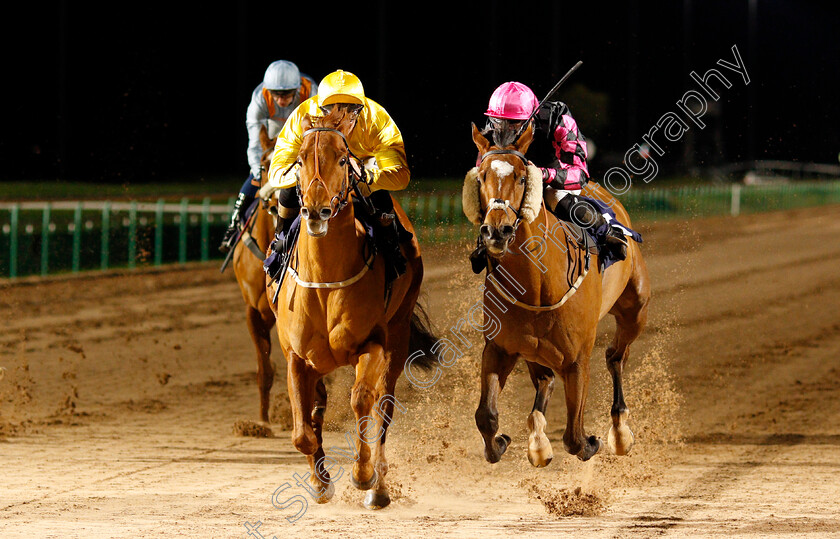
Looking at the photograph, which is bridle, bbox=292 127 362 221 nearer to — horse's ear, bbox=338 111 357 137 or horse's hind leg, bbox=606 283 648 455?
horse's ear, bbox=338 111 357 137

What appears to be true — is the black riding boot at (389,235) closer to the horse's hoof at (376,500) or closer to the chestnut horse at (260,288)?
the horse's hoof at (376,500)

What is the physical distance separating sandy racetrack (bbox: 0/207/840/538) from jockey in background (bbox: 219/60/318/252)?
1.71 meters

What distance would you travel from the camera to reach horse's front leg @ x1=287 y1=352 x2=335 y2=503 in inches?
194

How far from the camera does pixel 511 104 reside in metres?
5.27

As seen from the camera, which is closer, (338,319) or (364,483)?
(338,319)

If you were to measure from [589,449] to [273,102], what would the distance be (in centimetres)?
370

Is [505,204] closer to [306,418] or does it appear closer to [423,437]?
[306,418]

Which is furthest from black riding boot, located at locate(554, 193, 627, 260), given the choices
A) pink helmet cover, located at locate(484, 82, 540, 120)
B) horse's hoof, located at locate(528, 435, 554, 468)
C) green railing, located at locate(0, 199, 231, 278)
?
green railing, located at locate(0, 199, 231, 278)

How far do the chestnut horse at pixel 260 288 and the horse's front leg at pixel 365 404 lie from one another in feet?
8.69

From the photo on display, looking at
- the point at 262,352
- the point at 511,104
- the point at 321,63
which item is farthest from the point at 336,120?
the point at 321,63

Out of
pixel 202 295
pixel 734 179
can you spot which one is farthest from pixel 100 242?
pixel 734 179

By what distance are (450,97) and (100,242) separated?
6.42 meters

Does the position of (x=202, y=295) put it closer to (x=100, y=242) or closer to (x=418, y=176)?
(x=100, y=242)

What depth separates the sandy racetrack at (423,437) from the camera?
5.20m
